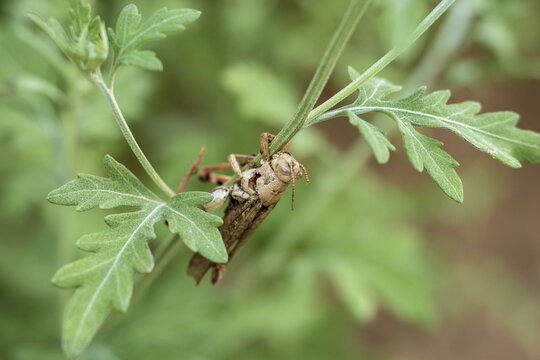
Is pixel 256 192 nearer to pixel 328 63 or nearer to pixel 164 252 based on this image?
pixel 164 252

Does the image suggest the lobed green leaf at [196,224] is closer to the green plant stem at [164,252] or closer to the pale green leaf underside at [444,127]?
the green plant stem at [164,252]

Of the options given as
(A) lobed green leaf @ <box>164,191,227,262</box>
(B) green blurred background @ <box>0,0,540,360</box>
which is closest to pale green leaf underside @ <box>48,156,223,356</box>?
(A) lobed green leaf @ <box>164,191,227,262</box>

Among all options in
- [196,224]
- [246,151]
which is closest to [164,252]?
[196,224]

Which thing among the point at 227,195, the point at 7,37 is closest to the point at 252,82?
the point at 7,37

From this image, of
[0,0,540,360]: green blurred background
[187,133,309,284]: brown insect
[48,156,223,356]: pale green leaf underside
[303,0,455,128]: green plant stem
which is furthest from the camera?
[0,0,540,360]: green blurred background

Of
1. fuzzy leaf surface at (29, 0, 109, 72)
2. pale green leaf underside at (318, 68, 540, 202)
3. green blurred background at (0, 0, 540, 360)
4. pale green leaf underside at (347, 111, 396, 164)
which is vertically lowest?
green blurred background at (0, 0, 540, 360)

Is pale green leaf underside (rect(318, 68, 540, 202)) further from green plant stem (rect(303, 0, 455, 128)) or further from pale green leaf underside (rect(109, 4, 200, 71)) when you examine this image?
pale green leaf underside (rect(109, 4, 200, 71))
